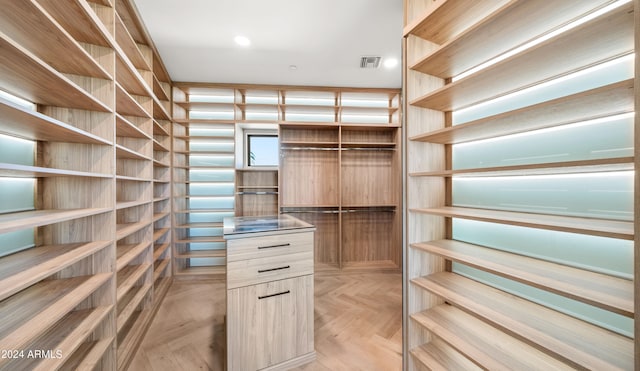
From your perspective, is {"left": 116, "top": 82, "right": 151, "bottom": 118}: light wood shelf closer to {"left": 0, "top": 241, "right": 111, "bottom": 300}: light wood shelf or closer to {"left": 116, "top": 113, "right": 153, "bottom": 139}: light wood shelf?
{"left": 116, "top": 113, "right": 153, "bottom": 139}: light wood shelf

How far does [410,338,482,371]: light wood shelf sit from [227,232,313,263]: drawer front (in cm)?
92

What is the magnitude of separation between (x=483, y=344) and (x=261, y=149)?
3.20 m

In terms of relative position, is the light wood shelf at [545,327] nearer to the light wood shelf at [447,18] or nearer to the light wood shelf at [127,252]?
the light wood shelf at [447,18]

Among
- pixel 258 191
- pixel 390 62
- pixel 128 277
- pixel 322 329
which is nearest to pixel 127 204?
pixel 128 277

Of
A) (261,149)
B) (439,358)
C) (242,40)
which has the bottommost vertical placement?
(439,358)

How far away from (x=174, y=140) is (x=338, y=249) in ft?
9.06

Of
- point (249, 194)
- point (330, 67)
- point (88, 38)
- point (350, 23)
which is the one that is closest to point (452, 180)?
point (350, 23)

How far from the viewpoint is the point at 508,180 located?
52.3 inches

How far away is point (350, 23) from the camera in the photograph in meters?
2.16

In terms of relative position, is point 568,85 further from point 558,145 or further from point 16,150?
point 16,150

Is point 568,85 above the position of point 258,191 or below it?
above

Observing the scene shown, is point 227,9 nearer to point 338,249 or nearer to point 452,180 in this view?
point 452,180

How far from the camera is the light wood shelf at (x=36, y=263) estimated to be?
2.91 feet

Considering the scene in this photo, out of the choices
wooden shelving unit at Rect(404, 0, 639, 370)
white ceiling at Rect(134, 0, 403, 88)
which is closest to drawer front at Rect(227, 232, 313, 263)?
wooden shelving unit at Rect(404, 0, 639, 370)
